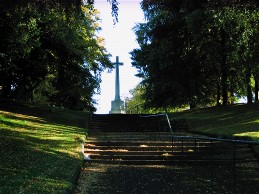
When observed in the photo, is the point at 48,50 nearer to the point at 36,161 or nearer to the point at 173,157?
the point at 173,157

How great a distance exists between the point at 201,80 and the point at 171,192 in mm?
23982

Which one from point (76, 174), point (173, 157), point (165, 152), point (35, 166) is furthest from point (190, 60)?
point (35, 166)

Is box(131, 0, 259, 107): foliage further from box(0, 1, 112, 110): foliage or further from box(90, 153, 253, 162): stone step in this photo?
box(90, 153, 253, 162): stone step

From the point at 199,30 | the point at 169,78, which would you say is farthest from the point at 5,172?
the point at 169,78

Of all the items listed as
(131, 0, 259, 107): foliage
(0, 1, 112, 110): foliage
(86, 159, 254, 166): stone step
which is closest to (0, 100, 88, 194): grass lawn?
(86, 159, 254, 166): stone step

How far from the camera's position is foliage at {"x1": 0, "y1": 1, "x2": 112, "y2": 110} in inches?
484

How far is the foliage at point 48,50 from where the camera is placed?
12281mm

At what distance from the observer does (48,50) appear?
87.5ft

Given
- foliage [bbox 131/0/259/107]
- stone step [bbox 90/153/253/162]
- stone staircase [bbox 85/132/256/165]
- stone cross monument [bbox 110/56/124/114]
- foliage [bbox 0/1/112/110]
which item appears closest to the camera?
stone staircase [bbox 85/132/256/165]

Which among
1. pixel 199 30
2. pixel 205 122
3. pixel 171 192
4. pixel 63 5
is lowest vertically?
pixel 171 192

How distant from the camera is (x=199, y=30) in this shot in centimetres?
2455

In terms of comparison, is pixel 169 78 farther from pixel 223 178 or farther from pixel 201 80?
pixel 223 178

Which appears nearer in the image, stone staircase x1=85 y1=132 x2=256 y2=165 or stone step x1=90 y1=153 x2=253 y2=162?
stone staircase x1=85 y1=132 x2=256 y2=165

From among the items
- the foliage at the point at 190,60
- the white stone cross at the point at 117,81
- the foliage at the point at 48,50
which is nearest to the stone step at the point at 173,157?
the foliage at the point at 48,50
